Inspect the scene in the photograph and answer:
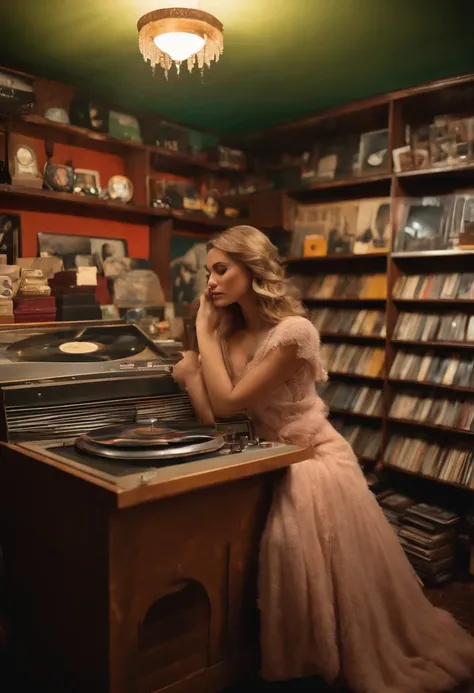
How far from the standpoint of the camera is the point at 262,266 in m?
1.97

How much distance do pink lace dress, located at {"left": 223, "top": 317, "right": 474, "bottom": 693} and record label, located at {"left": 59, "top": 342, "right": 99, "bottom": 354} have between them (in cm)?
52

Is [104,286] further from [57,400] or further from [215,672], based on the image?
[215,672]

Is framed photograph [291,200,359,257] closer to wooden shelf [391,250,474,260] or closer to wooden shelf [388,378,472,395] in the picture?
wooden shelf [391,250,474,260]

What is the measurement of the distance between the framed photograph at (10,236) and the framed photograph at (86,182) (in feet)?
1.15

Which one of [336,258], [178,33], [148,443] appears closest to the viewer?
[148,443]

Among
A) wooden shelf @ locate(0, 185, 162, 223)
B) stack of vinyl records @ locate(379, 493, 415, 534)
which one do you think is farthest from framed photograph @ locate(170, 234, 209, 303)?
stack of vinyl records @ locate(379, 493, 415, 534)

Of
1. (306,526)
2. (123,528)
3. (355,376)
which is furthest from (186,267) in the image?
(123,528)

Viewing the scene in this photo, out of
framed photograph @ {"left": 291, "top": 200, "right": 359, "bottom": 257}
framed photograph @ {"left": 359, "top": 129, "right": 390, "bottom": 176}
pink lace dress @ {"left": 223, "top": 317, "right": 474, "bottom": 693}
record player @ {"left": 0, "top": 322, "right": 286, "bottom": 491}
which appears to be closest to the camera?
record player @ {"left": 0, "top": 322, "right": 286, "bottom": 491}

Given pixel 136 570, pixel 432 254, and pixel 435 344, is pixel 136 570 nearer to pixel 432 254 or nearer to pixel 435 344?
pixel 435 344

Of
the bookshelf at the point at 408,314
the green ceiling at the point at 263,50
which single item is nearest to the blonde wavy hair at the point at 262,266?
the green ceiling at the point at 263,50

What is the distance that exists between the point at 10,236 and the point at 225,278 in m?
1.58

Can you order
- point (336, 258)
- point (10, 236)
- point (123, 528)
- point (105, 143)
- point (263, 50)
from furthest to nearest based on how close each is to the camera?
point (336, 258) < point (105, 143) < point (10, 236) < point (263, 50) < point (123, 528)

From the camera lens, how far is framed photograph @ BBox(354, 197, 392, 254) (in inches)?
134

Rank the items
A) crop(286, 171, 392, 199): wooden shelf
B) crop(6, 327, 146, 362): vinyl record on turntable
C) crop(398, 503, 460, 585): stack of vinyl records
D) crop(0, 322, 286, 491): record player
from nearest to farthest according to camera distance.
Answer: crop(0, 322, 286, 491): record player → crop(6, 327, 146, 362): vinyl record on turntable → crop(398, 503, 460, 585): stack of vinyl records → crop(286, 171, 392, 199): wooden shelf
